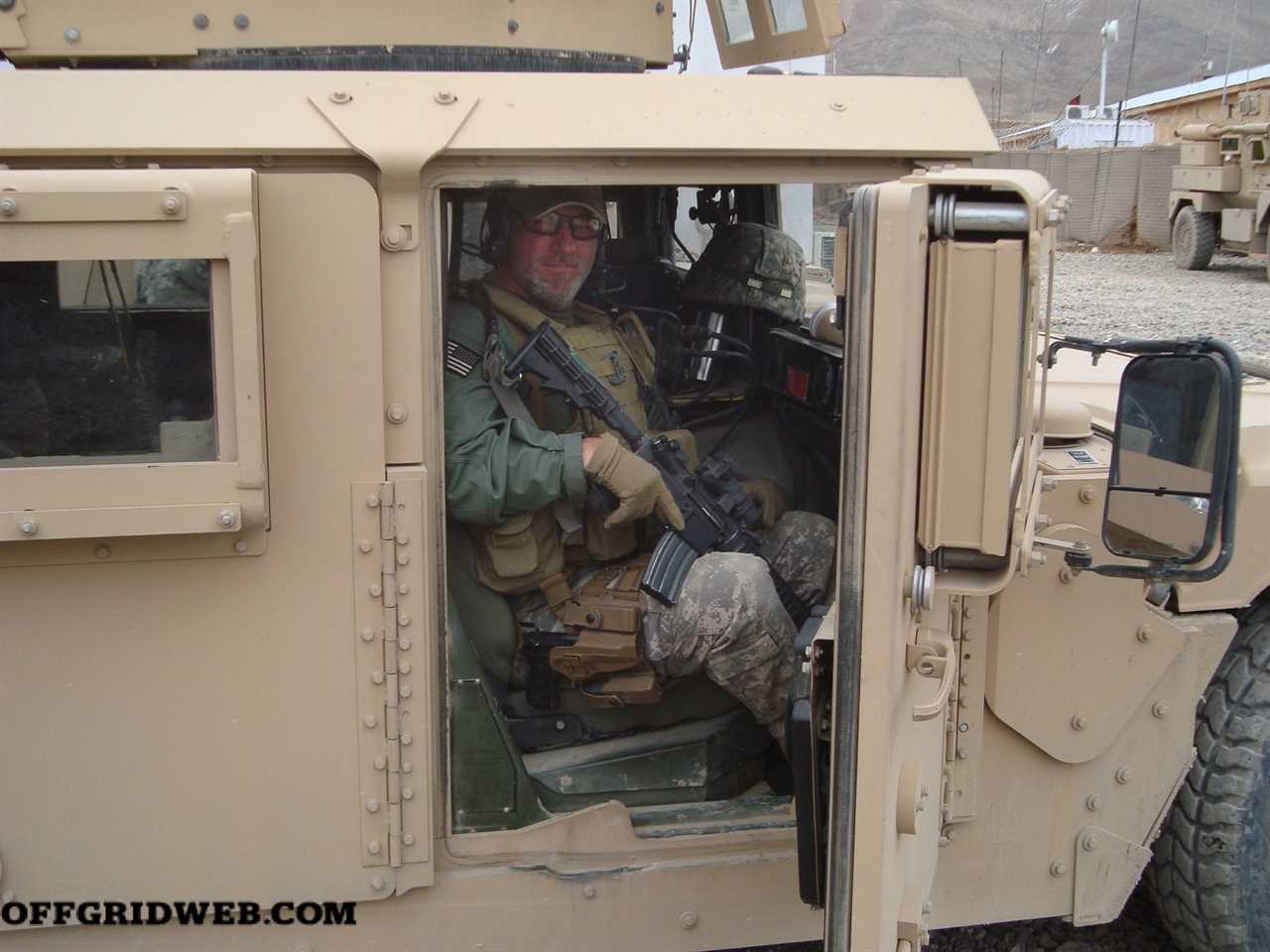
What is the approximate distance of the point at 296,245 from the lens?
2.13m

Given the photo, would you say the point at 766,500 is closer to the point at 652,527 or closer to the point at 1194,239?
the point at 652,527

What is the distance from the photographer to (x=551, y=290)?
3119 mm

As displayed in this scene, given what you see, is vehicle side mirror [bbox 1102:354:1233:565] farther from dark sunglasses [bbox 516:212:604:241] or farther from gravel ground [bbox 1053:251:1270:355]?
gravel ground [bbox 1053:251:1270:355]

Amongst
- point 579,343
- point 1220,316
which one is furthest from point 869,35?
point 579,343

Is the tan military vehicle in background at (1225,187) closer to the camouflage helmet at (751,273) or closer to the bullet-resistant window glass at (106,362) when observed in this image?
the camouflage helmet at (751,273)

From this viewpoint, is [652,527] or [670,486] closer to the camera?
[670,486]

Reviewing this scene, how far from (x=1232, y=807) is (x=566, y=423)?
5.32ft

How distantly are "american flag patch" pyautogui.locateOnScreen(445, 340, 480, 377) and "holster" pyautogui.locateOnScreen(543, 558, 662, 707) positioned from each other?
50cm

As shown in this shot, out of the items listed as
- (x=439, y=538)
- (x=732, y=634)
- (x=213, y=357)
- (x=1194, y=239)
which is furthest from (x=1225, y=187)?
(x=213, y=357)

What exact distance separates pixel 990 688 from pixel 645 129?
1.22 metres

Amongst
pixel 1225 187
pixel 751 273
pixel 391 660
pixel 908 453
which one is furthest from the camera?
pixel 1225 187

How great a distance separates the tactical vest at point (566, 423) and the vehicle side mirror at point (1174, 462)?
3.75 feet

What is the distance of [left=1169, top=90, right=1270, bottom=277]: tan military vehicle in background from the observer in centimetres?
1683

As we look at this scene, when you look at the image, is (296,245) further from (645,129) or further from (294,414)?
(645,129)
